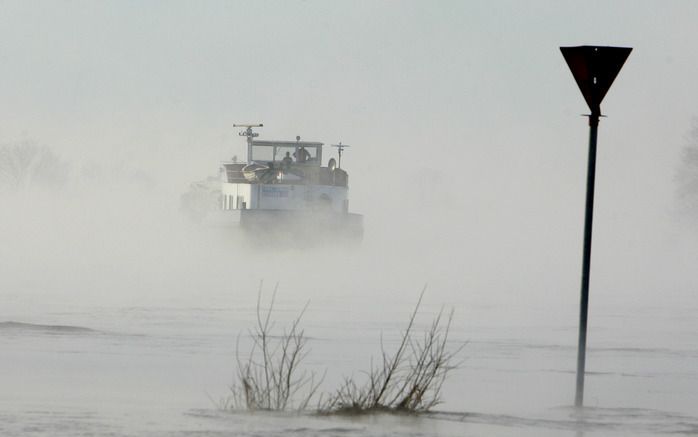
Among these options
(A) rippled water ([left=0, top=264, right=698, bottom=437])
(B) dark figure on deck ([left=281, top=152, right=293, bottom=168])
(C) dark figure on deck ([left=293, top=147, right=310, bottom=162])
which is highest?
(C) dark figure on deck ([left=293, top=147, right=310, bottom=162])

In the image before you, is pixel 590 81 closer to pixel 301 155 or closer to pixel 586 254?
pixel 586 254

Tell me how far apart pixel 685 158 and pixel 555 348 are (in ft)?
242

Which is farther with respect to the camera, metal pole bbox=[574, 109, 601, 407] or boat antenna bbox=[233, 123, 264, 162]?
boat antenna bbox=[233, 123, 264, 162]

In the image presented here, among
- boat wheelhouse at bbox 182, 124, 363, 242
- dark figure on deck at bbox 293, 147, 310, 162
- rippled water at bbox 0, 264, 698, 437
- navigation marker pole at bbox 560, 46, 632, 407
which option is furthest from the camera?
dark figure on deck at bbox 293, 147, 310, 162

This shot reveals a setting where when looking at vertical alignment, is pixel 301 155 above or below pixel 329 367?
above

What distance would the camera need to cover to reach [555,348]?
18.2 m

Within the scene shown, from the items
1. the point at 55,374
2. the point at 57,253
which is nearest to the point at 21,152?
the point at 57,253

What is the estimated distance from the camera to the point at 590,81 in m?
12.2

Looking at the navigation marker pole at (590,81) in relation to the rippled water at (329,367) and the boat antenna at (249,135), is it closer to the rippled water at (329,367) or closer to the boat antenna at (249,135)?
the rippled water at (329,367)

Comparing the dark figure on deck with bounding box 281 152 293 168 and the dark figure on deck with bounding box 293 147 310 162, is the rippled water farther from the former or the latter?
the dark figure on deck with bounding box 293 147 310 162

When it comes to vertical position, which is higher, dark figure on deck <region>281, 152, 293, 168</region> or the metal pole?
dark figure on deck <region>281, 152, 293, 168</region>

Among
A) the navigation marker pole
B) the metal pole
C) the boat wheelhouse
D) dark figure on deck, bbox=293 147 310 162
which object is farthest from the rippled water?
dark figure on deck, bbox=293 147 310 162

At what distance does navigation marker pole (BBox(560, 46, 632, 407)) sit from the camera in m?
12.1

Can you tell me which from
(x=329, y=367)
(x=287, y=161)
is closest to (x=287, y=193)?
(x=287, y=161)
